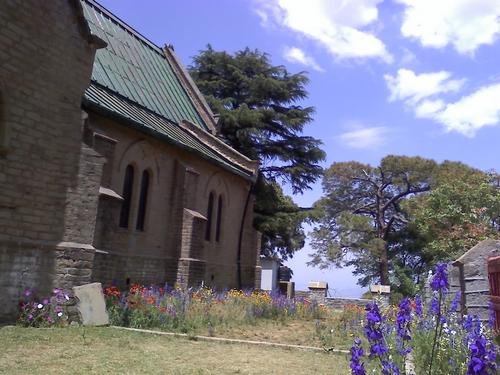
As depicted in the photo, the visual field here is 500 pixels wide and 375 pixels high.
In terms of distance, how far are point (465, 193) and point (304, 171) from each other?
9399 millimetres

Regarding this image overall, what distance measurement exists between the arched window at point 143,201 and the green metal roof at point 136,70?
10.8 feet

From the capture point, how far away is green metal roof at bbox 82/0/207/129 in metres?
19.0

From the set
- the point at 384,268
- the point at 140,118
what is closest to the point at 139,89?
the point at 140,118

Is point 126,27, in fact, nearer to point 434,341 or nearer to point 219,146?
point 219,146

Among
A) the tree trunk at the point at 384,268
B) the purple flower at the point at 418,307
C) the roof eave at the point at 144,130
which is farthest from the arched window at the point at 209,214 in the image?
the tree trunk at the point at 384,268

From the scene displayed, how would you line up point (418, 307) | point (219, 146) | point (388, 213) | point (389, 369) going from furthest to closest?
1. point (388, 213)
2. point (219, 146)
3. point (418, 307)
4. point (389, 369)

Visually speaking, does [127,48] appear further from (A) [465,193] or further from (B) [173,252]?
(A) [465,193]

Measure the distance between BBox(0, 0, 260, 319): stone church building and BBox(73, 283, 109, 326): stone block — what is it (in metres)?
0.43

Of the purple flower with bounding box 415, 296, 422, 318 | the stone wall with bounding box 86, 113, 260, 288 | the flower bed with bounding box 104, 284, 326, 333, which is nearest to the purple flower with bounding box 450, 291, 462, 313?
the purple flower with bounding box 415, 296, 422, 318

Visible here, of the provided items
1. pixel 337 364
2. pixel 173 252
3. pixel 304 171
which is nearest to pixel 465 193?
pixel 304 171

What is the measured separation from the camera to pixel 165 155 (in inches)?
738

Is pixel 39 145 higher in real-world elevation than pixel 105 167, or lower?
lower

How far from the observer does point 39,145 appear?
35.7 ft

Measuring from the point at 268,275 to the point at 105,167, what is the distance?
14.0 metres
